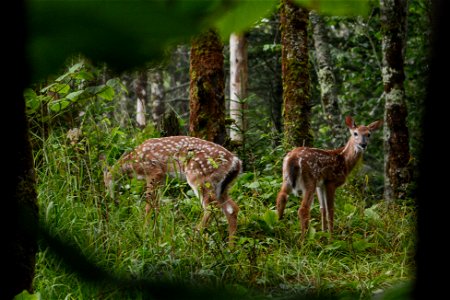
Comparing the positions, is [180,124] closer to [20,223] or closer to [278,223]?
[278,223]

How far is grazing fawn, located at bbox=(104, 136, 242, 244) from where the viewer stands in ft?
19.7

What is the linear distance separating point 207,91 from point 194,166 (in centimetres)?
139

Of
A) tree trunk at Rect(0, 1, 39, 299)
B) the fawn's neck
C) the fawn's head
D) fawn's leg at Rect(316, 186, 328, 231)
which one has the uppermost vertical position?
tree trunk at Rect(0, 1, 39, 299)

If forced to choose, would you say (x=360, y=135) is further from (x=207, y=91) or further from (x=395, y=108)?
(x=207, y=91)

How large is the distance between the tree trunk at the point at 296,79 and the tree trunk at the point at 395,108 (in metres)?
0.93

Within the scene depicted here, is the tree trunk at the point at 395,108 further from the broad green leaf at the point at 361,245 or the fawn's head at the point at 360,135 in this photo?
the broad green leaf at the point at 361,245

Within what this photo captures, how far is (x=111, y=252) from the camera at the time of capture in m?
4.34

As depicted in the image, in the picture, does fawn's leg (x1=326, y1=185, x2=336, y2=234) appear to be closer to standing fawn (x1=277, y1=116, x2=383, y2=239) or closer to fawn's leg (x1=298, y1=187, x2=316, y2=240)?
standing fawn (x1=277, y1=116, x2=383, y2=239)

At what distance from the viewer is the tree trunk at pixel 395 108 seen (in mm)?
7707

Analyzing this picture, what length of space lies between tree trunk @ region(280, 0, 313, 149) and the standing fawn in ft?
2.82

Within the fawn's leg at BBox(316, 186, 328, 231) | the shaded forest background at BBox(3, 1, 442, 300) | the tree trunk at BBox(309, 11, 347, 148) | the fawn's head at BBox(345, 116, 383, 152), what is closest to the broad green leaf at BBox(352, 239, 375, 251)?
the shaded forest background at BBox(3, 1, 442, 300)

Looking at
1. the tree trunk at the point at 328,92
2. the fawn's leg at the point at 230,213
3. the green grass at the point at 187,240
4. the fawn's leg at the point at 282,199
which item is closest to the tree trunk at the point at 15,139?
the green grass at the point at 187,240

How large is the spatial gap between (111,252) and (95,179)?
760mm

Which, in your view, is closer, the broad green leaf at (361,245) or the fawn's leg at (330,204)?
the broad green leaf at (361,245)
